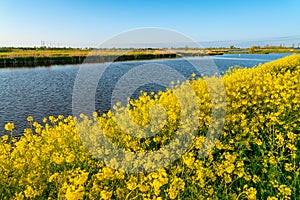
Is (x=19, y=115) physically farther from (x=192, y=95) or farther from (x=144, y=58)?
(x=144, y=58)

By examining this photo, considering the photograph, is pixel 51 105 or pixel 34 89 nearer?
pixel 51 105

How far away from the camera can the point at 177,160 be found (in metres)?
4.34

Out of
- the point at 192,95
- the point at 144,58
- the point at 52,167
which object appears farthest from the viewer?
the point at 144,58

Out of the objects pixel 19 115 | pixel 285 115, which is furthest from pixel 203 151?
pixel 19 115

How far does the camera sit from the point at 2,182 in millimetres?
3680

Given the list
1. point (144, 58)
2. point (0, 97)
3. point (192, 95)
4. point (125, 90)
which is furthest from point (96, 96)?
point (144, 58)

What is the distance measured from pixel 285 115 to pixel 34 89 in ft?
77.0

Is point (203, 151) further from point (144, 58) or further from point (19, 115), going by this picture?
point (144, 58)

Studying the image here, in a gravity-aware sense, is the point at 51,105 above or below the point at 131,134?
below

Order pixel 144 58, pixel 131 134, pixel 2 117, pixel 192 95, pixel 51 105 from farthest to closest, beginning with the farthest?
pixel 144 58, pixel 51 105, pixel 2 117, pixel 192 95, pixel 131 134

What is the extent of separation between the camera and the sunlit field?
11.1 ft

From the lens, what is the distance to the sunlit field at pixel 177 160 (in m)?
3.39

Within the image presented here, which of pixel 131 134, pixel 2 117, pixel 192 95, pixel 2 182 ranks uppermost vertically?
pixel 192 95

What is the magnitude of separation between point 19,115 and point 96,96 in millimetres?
6225
